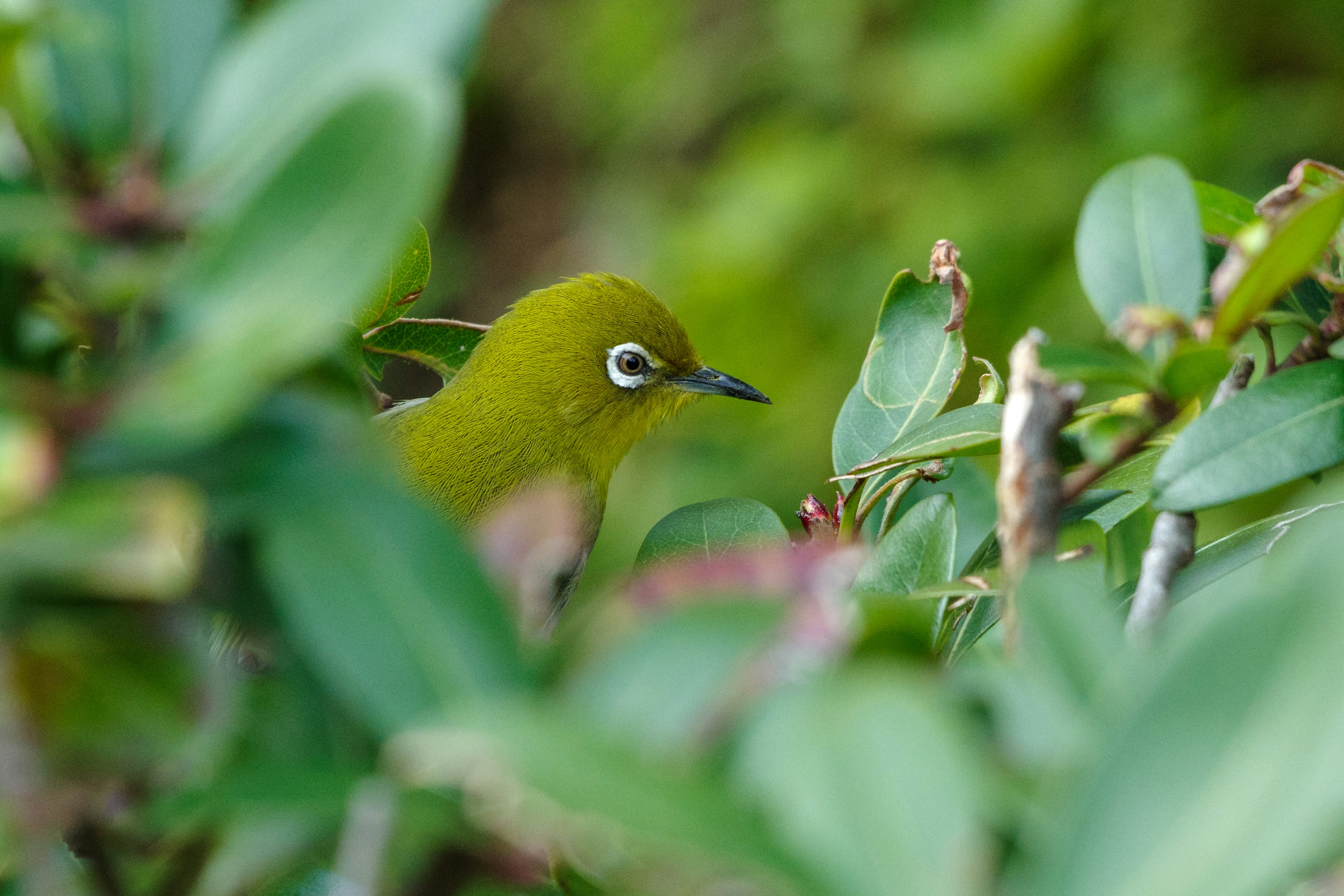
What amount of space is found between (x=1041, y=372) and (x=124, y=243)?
1.19 feet

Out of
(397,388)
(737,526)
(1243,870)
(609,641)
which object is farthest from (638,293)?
(397,388)

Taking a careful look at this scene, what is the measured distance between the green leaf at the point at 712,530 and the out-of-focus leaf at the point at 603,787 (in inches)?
18.4

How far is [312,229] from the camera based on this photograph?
0.38m

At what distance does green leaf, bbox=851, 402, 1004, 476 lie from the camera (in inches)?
26.1

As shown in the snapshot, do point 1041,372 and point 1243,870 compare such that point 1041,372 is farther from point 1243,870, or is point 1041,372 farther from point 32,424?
point 32,424

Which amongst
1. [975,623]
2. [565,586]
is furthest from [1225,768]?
[565,586]

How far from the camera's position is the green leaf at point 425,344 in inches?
40.4

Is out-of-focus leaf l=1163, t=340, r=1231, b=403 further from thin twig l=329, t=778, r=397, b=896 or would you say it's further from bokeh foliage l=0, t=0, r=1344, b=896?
thin twig l=329, t=778, r=397, b=896

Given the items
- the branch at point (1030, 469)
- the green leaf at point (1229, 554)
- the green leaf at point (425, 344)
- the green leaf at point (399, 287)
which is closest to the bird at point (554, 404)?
the green leaf at point (425, 344)

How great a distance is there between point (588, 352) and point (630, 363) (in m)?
0.09

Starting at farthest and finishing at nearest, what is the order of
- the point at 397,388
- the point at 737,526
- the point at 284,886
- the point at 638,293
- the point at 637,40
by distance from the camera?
the point at 397,388
the point at 637,40
the point at 638,293
the point at 737,526
the point at 284,886

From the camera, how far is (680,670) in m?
0.35

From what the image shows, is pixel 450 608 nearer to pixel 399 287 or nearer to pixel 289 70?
pixel 289 70

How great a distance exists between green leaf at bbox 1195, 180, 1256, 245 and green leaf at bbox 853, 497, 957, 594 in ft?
0.74
